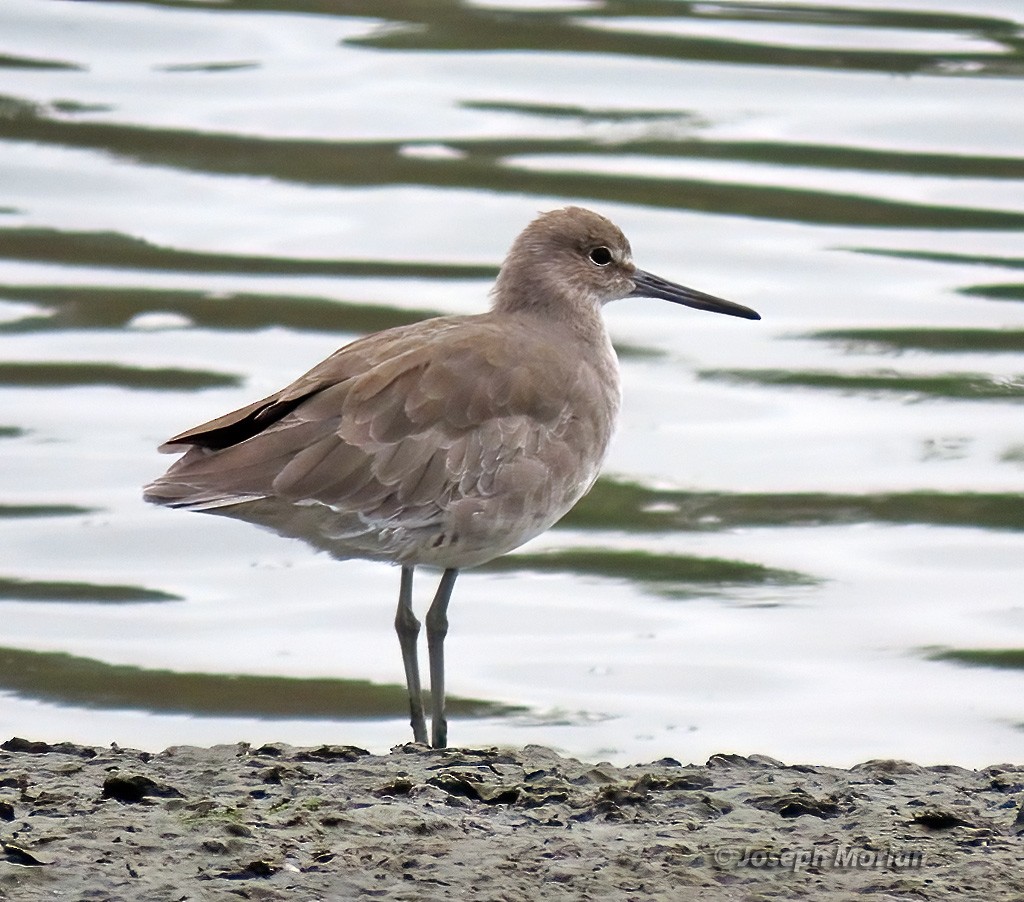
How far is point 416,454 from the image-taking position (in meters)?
6.58

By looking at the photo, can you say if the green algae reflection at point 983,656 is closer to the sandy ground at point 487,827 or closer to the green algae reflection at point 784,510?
the green algae reflection at point 784,510

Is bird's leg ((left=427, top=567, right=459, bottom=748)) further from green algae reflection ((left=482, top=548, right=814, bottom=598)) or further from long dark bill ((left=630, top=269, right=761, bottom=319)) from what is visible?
green algae reflection ((left=482, top=548, right=814, bottom=598))

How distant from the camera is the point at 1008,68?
14180 mm

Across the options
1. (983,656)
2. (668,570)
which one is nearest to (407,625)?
(668,570)

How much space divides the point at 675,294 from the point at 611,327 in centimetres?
328

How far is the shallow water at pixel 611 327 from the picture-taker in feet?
25.9

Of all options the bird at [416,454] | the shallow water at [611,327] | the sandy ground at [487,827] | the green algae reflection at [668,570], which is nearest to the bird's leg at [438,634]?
the bird at [416,454]

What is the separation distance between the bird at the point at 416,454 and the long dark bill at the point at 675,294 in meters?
0.88

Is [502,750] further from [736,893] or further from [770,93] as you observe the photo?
[770,93]

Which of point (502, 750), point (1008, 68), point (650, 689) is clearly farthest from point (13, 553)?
point (1008, 68)

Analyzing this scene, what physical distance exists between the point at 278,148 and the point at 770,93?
3237mm

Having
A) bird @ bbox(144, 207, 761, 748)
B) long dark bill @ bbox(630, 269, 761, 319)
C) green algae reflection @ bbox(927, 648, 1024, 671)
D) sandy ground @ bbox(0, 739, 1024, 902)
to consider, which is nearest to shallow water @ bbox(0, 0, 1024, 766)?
green algae reflection @ bbox(927, 648, 1024, 671)

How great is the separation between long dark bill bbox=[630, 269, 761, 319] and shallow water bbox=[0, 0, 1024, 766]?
4.06 ft

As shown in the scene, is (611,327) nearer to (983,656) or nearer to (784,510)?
(784,510)
